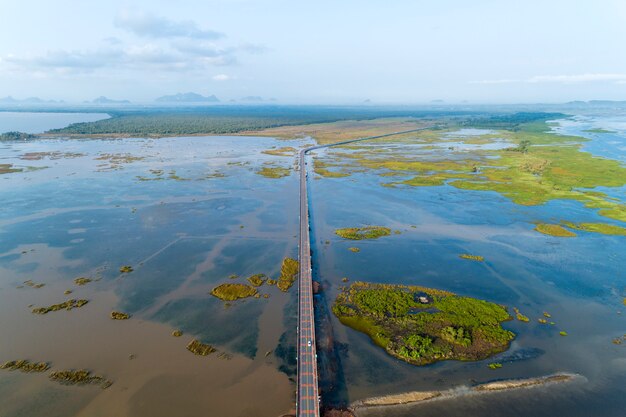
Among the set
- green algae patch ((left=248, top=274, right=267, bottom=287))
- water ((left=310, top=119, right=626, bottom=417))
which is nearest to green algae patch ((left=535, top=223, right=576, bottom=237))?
water ((left=310, top=119, right=626, bottom=417))

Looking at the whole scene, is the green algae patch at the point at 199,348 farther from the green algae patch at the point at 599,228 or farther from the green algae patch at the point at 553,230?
the green algae patch at the point at 599,228

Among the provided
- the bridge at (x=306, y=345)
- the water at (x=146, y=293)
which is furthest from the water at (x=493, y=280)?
the water at (x=146, y=293)

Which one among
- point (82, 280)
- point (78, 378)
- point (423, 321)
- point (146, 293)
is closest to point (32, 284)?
point (82, 280)

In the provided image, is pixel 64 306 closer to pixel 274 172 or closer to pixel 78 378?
pixel 78 378

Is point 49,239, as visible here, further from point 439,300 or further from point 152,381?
point 439,300

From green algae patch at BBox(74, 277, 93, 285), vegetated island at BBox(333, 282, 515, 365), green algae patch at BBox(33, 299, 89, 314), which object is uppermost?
green algae patch at BBox(74, 277, 93, 285)

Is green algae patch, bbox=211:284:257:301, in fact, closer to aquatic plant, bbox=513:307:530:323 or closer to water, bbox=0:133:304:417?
water, bbox=0:133:304:417

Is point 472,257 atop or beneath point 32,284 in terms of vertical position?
beneath
